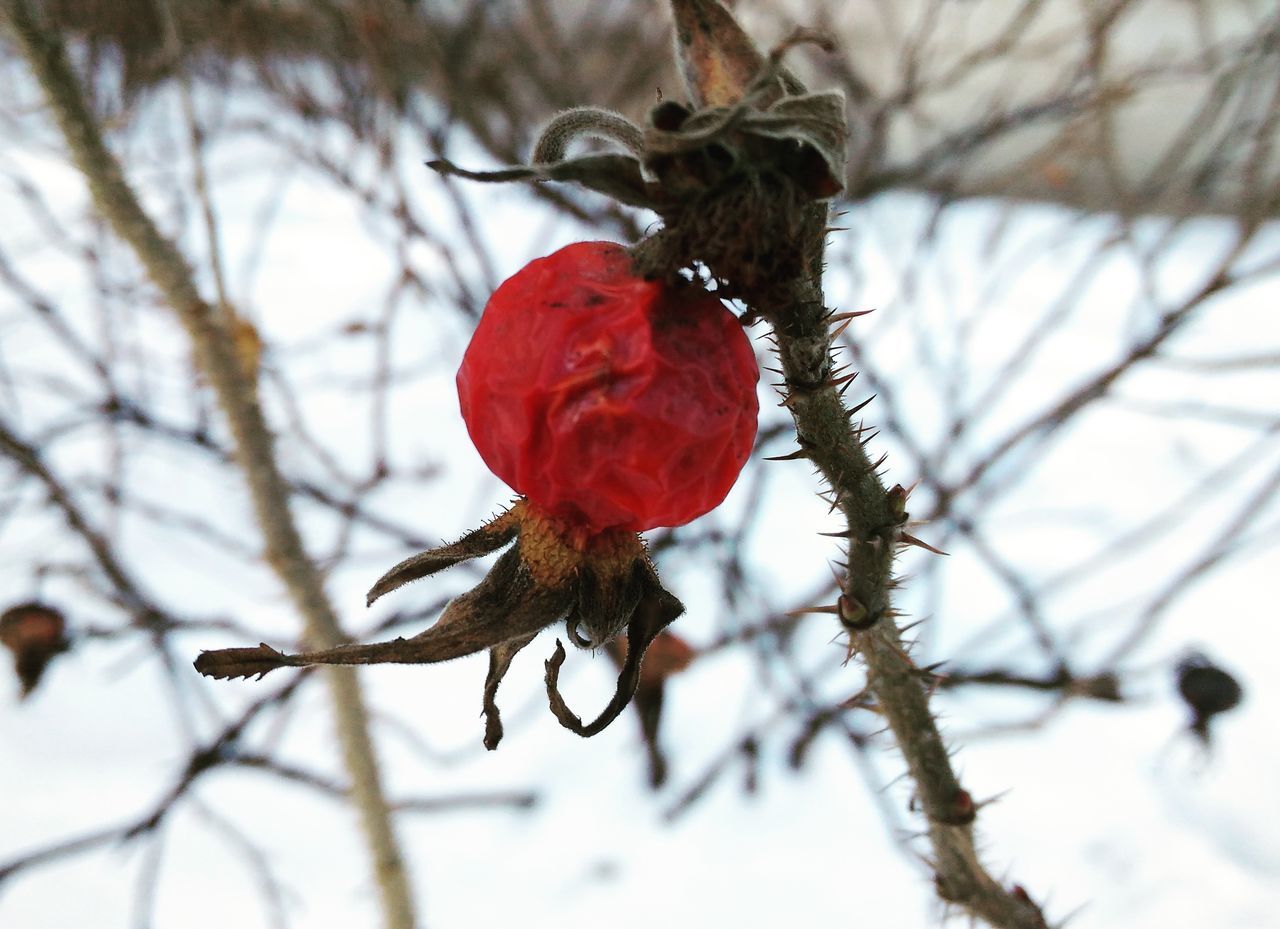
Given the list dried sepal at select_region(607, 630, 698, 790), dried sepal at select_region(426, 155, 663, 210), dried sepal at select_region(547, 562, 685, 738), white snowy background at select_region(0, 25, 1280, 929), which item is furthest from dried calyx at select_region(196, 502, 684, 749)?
dried sepal at select_region(607, 630, 698, 790)

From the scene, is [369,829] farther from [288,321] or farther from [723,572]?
[288,321]

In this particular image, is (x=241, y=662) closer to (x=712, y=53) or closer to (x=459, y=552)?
(x=459, y=552)

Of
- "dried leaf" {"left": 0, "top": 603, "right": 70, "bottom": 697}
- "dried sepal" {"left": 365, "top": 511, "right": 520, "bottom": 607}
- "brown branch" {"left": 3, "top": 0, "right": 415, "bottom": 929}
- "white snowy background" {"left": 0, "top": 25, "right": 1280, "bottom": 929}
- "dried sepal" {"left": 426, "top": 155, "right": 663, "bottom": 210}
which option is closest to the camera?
"dried sepal" {"left": 426, "top": 155, "right": 663, "bottom": 210}

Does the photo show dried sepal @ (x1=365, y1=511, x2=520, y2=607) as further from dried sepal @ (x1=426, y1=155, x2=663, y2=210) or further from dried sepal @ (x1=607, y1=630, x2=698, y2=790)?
dried sepal @ (x1=607, y1=630, x2=698, y2=790)

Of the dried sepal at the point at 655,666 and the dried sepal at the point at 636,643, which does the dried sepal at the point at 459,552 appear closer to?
the dried sepal at the point at 636,643

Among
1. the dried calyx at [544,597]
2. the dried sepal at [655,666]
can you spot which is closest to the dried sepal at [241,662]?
the dried calyx at [544,597]
